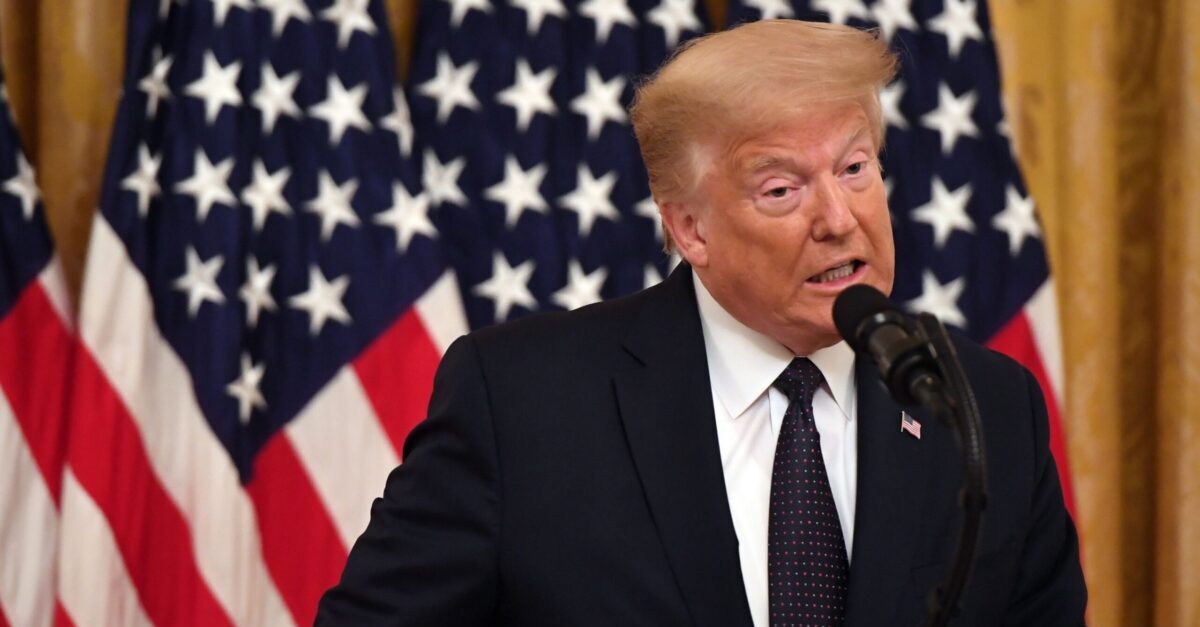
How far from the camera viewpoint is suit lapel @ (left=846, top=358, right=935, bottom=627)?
5.80 ft

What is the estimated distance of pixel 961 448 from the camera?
1256 mm

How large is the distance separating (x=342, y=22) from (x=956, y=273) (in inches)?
65.6

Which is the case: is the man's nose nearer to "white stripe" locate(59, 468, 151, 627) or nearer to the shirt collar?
the shirt collar

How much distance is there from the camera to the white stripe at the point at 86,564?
3020 millimetres

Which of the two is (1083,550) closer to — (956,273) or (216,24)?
(956,273)

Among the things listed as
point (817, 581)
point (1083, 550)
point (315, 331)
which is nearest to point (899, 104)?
point (1083, 550)

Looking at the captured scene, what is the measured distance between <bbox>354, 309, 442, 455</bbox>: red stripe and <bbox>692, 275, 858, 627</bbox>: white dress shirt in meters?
1.39

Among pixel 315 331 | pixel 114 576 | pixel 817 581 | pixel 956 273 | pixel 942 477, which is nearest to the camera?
pixel 817 581

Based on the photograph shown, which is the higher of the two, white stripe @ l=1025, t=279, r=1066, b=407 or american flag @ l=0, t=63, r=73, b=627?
american flag @ l=0, t=63, r=73, b=627

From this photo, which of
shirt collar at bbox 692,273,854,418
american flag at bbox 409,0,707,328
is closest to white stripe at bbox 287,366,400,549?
american flag at bbox 409,0,707,328

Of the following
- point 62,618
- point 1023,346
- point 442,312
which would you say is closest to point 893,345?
point 442,312

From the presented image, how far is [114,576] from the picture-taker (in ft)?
10.0

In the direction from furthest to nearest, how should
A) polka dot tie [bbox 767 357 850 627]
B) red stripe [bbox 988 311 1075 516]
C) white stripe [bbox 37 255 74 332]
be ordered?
red stripe [bbox 988 311 1075 516], white stripe [bbox 37 255 74 332], polka dot tie [bbox 767 357 850 627]

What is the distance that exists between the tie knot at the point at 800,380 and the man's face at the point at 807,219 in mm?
29
